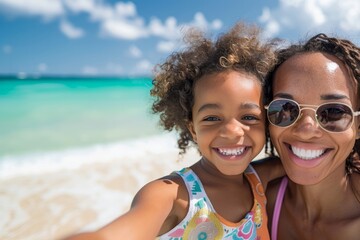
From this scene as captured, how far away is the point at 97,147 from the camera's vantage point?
11055 mm

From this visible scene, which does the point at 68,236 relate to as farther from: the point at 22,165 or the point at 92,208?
the point at 22,165

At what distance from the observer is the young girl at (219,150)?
276 centimetres

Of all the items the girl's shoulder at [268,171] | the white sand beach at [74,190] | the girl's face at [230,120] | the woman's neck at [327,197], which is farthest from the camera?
the white sand beach at [74,190]

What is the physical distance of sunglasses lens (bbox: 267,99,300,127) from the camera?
271 centimetres

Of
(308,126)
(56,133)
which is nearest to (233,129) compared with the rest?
(308,126)

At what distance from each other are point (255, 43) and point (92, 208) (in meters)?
3.79

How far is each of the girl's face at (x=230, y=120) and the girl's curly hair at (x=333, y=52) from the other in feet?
0.71

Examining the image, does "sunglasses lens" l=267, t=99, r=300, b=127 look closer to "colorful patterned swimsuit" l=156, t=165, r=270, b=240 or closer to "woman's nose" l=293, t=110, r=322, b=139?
"woman's nose" l=293, t=110, r=322, b=139

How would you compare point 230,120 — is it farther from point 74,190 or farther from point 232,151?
point 74,190

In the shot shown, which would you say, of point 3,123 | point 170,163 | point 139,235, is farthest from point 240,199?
point 3,123

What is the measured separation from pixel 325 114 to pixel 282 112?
284 millimetres

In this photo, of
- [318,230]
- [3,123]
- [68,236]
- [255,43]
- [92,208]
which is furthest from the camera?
[3,123]

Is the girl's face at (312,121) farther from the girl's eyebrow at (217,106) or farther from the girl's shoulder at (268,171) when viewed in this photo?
the girl's shoulder at (268,171)

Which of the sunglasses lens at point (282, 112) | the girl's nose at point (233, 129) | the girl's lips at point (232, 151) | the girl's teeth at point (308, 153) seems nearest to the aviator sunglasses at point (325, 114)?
the sunglasses lens at point (282, 112)
